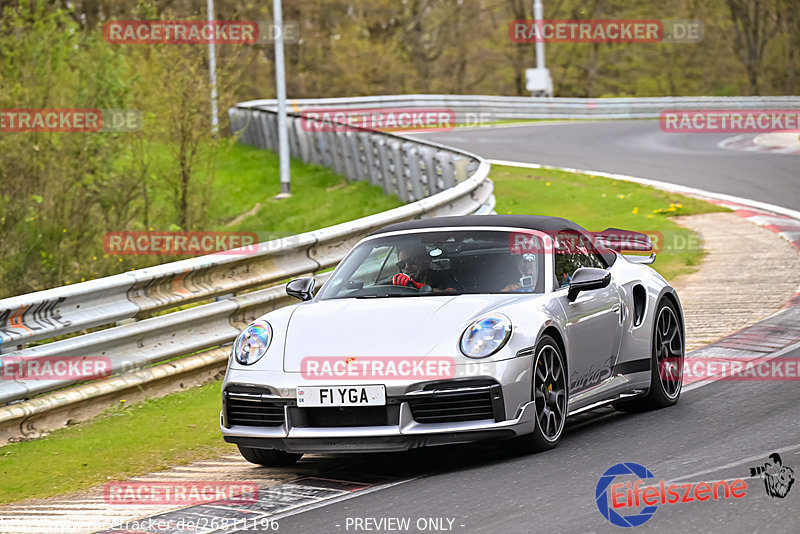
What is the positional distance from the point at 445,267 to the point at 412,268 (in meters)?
0.21

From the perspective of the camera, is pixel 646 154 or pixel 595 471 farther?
pixel 646 154

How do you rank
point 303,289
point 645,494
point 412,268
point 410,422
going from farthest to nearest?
1. point 303,289
2. point 412,268
3. point 410,422
4. point 645,494

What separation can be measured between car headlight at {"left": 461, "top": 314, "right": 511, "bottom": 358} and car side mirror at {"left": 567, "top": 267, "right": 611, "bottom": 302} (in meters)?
0.77

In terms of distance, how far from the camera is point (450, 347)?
674cm

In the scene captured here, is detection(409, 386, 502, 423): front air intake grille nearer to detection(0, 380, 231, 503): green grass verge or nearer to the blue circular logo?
the blue circular logo

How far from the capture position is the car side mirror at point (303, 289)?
805 centimetres

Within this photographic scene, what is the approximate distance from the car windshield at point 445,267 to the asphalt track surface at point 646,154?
11413 millimetres

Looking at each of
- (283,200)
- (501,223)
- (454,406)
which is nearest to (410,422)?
(454,406)

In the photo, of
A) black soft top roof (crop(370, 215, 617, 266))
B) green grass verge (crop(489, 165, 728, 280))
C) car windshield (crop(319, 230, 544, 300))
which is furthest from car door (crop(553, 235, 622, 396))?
green grass verge (crop(489, 165, 728, 280))

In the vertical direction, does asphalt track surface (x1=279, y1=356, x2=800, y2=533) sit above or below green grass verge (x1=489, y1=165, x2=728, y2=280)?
below

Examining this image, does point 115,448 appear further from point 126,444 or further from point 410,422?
point 410,422

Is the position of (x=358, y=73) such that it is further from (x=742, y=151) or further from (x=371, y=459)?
(x=371, y=459)

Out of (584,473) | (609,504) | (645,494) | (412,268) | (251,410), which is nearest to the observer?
(609,504)

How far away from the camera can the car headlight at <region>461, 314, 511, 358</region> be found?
6754 mm
